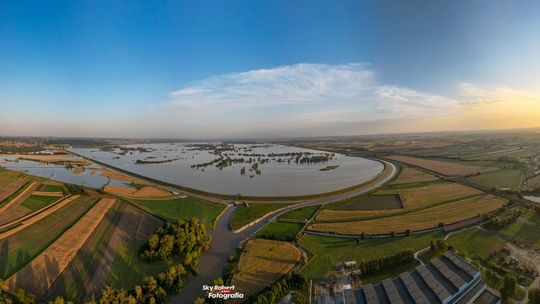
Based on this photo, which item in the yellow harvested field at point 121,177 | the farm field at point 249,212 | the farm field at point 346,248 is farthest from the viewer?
the yellow harvested field at point 121,177

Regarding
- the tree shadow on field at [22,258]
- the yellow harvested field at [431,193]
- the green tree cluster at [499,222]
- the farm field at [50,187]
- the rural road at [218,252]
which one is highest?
the farm field at [50,187]

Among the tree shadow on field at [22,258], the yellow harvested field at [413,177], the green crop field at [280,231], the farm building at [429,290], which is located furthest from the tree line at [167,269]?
the yellow harvested field at [413,177]

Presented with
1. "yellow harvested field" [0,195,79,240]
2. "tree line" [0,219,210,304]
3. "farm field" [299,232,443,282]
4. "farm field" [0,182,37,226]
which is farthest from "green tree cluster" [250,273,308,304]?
"farm field" [0,182,37,226]

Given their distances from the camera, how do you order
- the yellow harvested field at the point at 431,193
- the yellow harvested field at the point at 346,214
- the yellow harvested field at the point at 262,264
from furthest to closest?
the yellow harvested field at the point at 431,193 < the yellow harvested field at the point at 346,214 < the yellow harvested field at the point at 262,264

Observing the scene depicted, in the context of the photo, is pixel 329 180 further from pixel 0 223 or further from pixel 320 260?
pixel 0 223

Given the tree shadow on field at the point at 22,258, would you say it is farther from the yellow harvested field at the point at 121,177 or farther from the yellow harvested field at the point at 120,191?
the yellow harvested field at the point at 121,177

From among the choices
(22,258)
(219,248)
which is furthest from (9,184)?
(219,248)

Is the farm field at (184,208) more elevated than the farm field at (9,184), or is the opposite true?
the farm field at (9,184)

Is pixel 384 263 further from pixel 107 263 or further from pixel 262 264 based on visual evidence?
pixel 107 263
